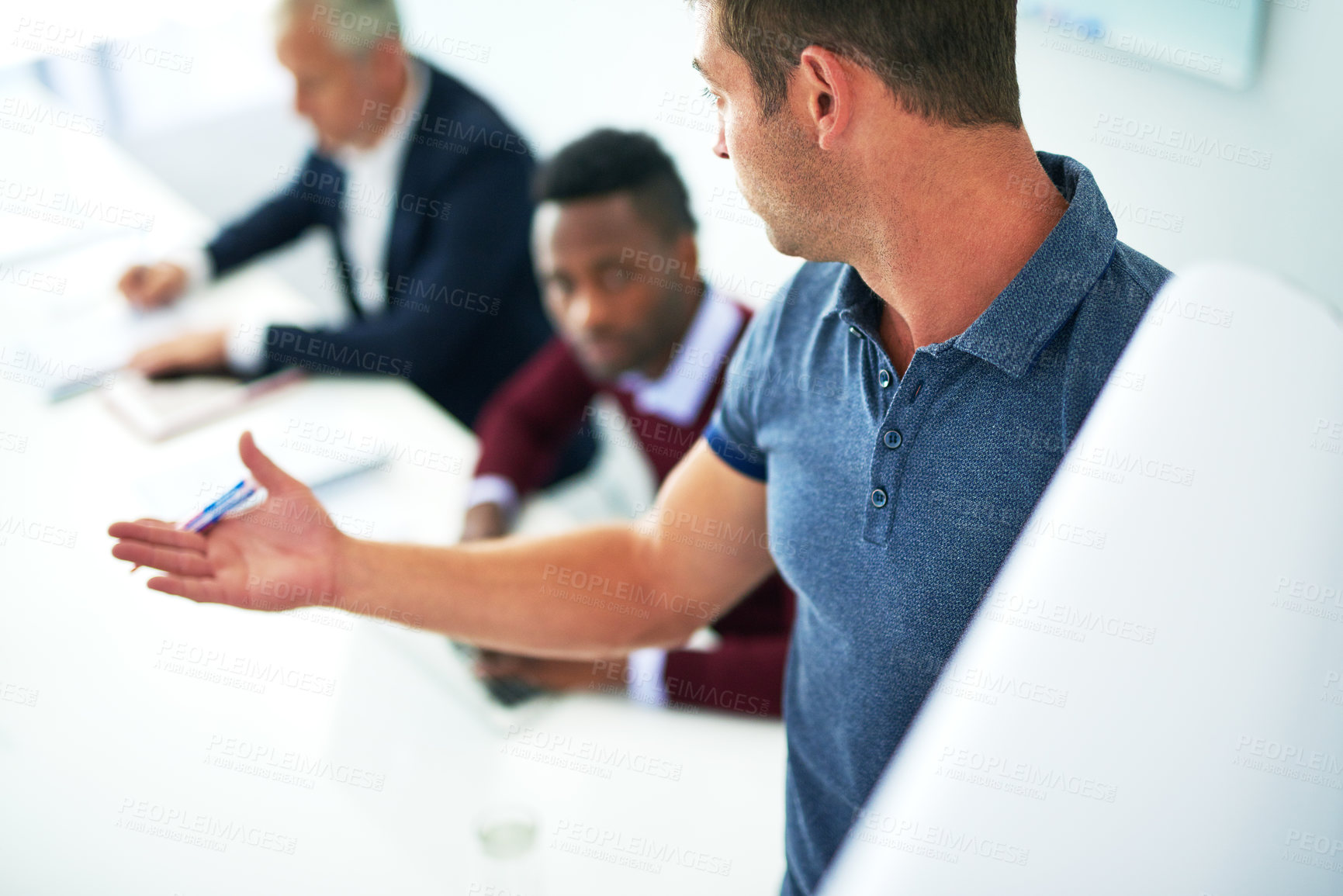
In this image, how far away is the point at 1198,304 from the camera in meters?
0.41

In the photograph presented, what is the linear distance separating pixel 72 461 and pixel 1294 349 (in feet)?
5.75

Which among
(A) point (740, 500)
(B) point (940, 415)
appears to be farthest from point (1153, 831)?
(A) point (740, 500)

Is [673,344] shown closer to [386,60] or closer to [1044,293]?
[386,60]

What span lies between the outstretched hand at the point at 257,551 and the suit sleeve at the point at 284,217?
4.60 feet

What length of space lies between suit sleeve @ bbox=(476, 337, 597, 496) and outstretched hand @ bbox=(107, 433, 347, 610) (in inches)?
32.7

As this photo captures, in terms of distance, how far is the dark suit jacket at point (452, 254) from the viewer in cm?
214

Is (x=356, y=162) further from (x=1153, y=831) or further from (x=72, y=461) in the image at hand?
(x=1153, y=831)

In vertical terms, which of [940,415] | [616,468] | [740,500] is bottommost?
[616,468]

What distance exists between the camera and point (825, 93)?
827 mm

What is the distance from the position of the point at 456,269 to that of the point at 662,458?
645mm
